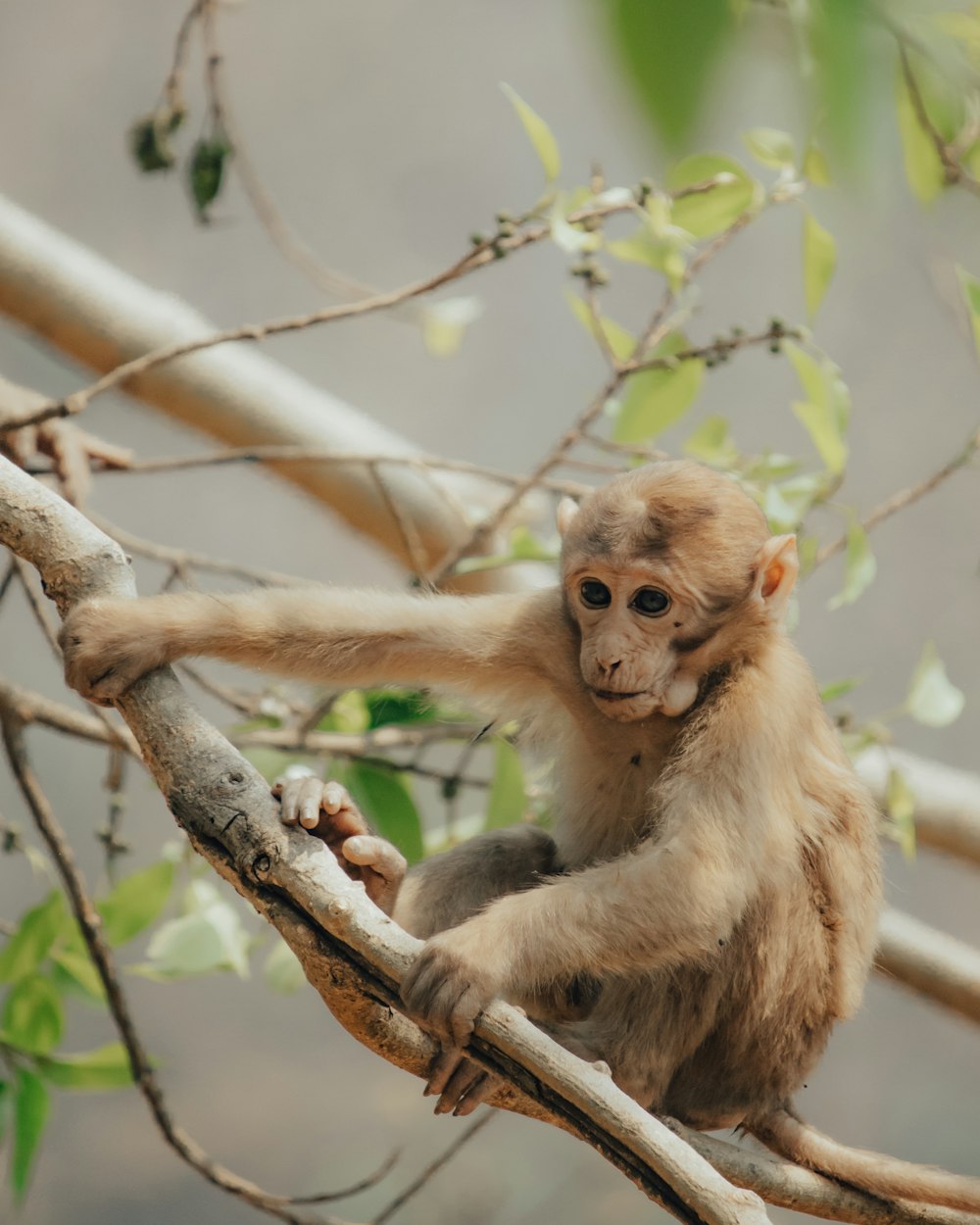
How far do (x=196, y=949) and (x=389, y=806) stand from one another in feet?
2.12

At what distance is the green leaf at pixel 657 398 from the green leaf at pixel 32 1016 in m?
2.12

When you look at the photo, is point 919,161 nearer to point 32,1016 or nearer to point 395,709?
point 395,709

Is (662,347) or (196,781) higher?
(662,347)

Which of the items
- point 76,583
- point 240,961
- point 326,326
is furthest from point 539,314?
point 76,583

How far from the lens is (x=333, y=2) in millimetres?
7516

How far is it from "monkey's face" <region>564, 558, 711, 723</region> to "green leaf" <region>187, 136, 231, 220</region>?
169cm

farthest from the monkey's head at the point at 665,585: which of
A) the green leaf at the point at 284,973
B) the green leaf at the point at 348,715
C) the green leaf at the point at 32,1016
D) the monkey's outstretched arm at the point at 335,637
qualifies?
the green leaf at the point at 32,1016

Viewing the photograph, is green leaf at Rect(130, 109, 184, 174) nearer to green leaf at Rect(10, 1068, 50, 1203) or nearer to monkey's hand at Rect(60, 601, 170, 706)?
monkey's hand at Rect(60, 601, 170, 706)

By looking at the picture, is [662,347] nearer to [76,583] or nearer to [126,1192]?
[76,583]

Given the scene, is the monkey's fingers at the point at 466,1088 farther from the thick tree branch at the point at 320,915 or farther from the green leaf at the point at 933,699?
the green leaf at the point at 933,699

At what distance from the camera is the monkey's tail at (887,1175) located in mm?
2307

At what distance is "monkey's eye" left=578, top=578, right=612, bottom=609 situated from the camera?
2.57 metres

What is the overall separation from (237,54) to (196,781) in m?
6.77

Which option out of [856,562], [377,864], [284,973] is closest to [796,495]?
[856,562]
